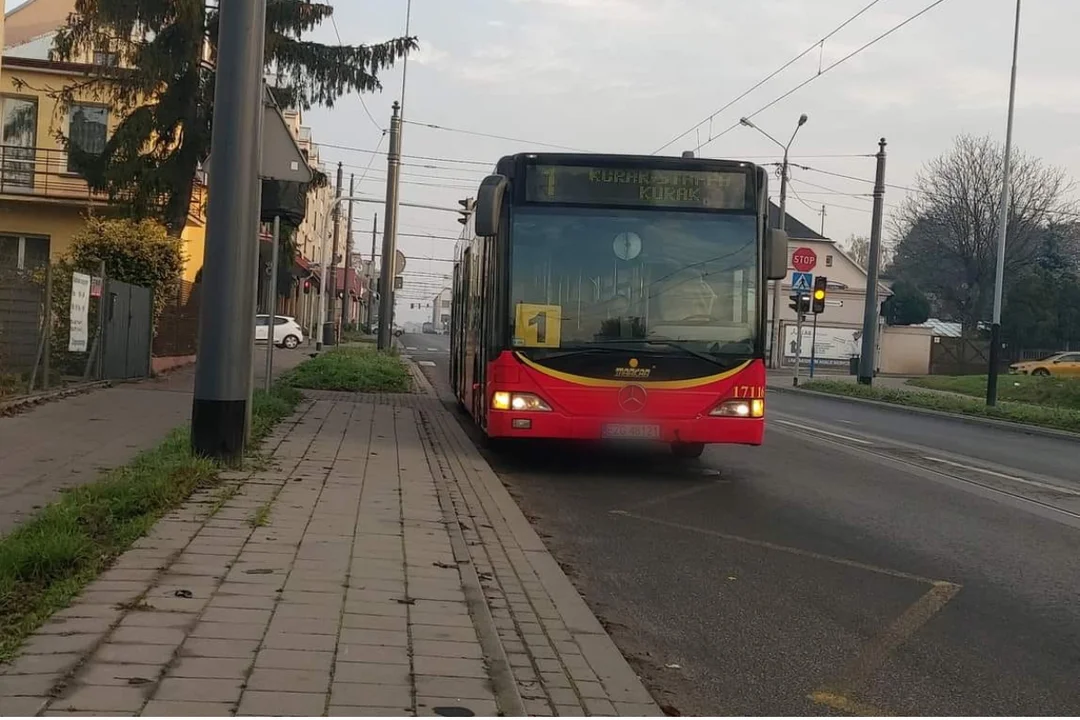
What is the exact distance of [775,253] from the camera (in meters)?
11.0

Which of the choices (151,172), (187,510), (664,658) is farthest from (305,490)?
(151,172)

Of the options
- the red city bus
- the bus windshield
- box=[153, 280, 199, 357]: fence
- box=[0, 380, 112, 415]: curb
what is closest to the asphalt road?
the red city bus

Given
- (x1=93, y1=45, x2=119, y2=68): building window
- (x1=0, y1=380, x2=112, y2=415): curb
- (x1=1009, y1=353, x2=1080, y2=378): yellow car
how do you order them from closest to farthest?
(x1=0, y1=380, x2=112, y2=415): curb < (x1=93, y1=45, x2=119, y2=68): building window < (x1=1009, y1=353, x2=1080, y2=378): yellow car

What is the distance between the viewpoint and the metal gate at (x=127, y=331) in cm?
1794

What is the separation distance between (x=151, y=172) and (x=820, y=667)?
63.2 feet

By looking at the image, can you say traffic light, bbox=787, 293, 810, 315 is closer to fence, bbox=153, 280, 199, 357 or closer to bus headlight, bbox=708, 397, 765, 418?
fence, bbox=153, 280, 199, 357

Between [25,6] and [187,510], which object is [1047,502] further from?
[25,6]

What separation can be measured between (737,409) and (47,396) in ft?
30.2

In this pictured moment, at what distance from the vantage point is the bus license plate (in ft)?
35.6

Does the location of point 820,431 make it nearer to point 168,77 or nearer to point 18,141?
point 168,77

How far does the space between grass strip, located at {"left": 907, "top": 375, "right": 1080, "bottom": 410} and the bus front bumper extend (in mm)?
21851

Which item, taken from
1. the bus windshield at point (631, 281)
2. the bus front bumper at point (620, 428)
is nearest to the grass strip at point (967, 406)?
the bus front bumper at point (620, 428)

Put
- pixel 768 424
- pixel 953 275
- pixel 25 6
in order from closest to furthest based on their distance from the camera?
pixel 768 424 → pixel 25 6 → pixel 953 275

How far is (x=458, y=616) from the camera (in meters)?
5.34
